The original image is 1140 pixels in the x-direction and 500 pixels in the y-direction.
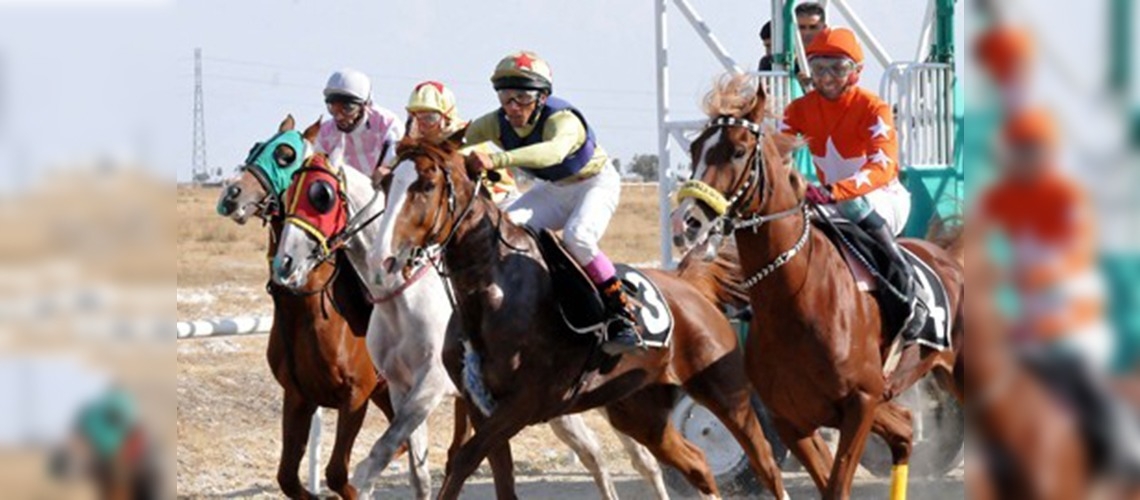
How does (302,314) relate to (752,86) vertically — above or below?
below

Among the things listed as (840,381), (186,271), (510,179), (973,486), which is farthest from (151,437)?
(186,271)

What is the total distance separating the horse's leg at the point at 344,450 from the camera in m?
8.24

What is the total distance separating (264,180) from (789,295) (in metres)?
3.03

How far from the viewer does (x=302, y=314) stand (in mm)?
8695

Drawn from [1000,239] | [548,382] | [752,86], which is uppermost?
[752,86]

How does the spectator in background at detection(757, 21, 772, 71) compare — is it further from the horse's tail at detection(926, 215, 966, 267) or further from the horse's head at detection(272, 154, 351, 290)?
the horse's head at detection(272, 154, 351, 290)

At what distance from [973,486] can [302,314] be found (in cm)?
790

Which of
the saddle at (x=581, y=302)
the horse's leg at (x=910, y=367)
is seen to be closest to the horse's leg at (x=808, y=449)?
the horse's leg at (x=910, y=367)

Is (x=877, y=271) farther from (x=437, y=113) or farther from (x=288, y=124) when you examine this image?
(x=288, y=124)

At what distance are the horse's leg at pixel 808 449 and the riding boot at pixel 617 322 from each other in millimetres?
696

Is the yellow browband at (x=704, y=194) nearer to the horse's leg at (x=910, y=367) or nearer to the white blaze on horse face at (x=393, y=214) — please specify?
the white blaze on horse face at (x=393, y=214)

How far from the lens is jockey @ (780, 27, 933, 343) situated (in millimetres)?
7659

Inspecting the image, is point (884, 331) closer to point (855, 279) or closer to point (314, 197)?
point (855, 279)

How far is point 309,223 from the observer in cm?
841
